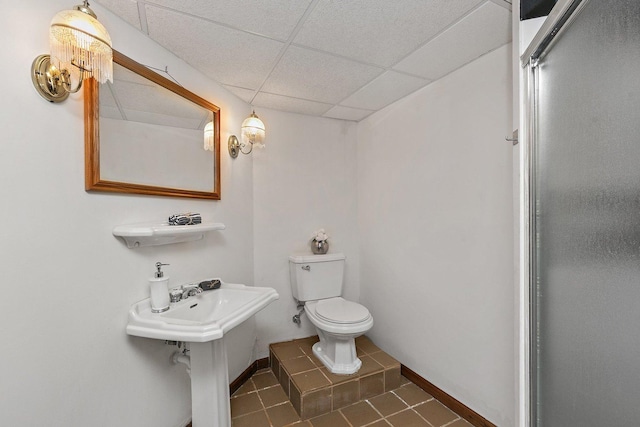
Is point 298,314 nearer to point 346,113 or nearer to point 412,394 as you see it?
point 412,394

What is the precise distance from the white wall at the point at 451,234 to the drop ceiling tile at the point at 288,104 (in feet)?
1.80

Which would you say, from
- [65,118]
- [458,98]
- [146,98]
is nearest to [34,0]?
[65,118]

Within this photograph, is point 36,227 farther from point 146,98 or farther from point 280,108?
point 280,108

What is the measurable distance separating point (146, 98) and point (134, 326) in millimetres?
1121

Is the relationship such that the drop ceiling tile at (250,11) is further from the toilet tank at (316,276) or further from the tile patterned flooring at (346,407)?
the tile patterned flooring at (346,407)

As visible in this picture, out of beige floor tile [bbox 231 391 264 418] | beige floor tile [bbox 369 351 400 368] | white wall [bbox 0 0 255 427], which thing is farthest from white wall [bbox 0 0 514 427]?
beige floor tile [bbox 231 391 264 418]

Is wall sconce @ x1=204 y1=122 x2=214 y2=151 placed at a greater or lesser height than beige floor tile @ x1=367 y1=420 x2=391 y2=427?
greater

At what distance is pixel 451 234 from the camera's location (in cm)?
180

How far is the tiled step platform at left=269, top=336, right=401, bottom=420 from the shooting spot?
5.82ft

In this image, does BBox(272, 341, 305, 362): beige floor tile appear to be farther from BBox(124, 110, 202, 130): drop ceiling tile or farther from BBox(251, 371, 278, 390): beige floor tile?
BBox(124, 110, 202, 130): drop ceiling tile

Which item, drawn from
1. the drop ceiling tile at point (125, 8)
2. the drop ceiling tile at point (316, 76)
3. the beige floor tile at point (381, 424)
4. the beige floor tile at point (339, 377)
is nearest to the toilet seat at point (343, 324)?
the beige floor tile at point (339, 377)

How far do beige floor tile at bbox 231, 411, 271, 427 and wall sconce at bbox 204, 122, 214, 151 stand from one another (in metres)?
1.72

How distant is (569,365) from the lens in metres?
0.77

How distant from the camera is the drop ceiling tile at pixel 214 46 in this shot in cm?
131
